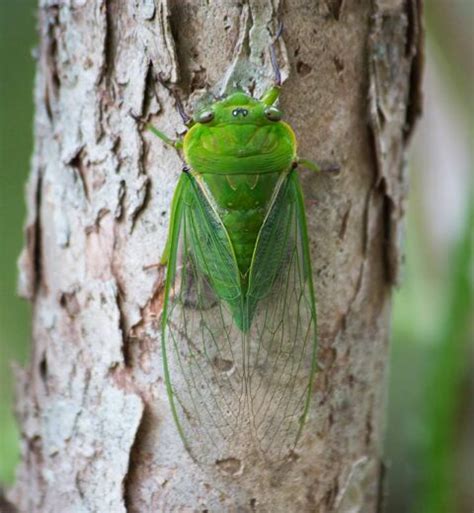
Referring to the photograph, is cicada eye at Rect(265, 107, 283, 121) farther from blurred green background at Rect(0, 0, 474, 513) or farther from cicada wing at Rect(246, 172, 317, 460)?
blurred green background at Rect(0, 0, 474, 513)

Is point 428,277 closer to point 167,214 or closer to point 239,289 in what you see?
point 239,289

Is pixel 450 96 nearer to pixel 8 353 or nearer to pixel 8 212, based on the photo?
pixel 8 212

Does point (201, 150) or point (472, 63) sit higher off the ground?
point (472, 63)

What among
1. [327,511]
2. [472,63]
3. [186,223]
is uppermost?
[472,63]

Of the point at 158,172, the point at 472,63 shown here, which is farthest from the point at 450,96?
Result: the point at 158,172

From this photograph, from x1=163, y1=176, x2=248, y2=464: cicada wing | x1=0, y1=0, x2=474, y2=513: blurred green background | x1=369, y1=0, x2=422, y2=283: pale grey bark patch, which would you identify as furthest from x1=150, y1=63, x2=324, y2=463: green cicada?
x1=0, y1=0, x2=474, y2=513: blurred green background

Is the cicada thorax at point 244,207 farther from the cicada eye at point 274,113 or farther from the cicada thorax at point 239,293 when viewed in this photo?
the cicada eye at point 274,113

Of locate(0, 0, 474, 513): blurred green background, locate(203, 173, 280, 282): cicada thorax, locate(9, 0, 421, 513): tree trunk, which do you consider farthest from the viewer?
locate(0, 0, 474, 513): blurred green background
